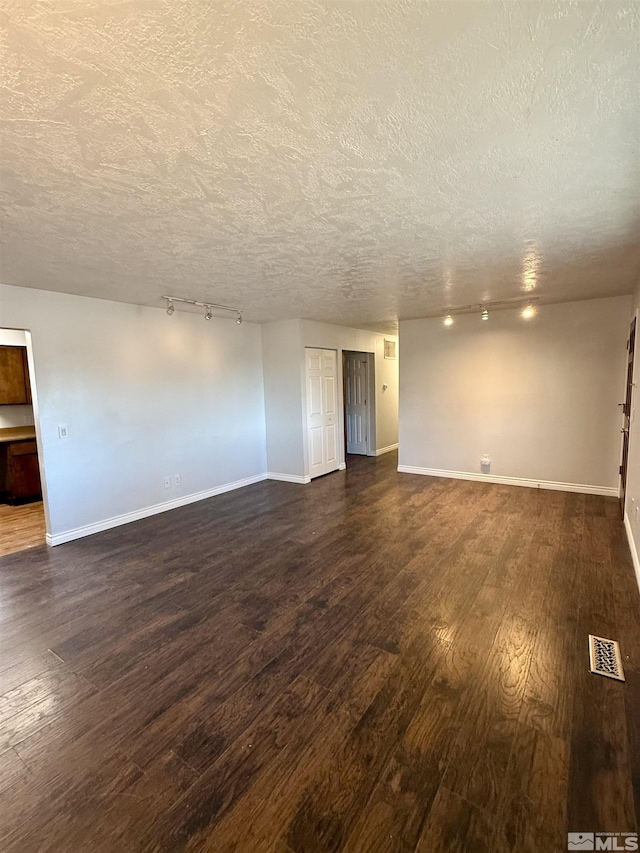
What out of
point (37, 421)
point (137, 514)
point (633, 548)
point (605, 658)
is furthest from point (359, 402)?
point (605, 658)

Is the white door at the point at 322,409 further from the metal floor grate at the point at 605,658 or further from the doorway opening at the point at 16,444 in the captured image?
the metal floor grate at the point at 605,658

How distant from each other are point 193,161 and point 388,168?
2.74 feet

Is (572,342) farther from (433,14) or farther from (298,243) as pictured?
(433,14)

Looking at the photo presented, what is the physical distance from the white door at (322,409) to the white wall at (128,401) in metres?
0.96

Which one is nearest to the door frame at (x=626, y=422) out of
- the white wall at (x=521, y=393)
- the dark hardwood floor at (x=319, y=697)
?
the white wall at (x=521, y=393)

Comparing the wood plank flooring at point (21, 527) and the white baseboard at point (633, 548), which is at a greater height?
the white baseboard at point (633, 548)

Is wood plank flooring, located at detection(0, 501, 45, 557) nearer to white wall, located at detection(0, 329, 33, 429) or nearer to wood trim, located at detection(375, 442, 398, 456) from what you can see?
white wall, located at detection(0, 329, 33, 429)

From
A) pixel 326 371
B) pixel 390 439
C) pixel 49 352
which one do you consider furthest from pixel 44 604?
pixel 390 439

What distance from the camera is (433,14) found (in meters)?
0.97

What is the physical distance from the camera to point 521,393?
527cm

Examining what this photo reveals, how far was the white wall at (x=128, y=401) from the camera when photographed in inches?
149

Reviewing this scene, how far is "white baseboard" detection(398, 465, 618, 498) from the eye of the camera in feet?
16.1

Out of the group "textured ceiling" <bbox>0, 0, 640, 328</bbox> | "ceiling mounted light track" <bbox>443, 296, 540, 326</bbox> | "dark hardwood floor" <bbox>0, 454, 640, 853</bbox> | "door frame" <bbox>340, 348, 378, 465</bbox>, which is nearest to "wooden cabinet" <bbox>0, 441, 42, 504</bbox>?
"dark hardwood floor" <bbox>0, 454, 640, 853</bbox>

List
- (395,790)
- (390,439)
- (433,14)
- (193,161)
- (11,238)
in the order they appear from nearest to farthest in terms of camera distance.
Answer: (433,14)
(395,790)
(193,161)
(11,238)
(390,439)
